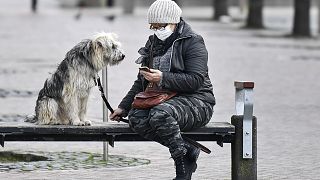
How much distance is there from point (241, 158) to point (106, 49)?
1385 millimetres

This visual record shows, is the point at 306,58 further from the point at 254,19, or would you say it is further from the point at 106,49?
the point at 106,49

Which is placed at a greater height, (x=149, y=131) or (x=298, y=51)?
(x=149, y=131)

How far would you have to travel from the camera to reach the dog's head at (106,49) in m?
8.94

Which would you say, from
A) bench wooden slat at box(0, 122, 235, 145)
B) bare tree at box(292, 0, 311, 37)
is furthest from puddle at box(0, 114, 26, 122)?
bare tree at box(292, 0, 311, 37)

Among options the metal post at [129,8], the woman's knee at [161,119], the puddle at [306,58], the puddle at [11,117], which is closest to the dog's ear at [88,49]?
the woman's knee at [161,119]

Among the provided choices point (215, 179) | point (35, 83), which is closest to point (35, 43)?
point (35, 83)

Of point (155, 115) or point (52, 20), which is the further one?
point (52, 20)

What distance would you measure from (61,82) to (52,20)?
1637 inches

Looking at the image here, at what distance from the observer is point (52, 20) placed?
5041 centimetres

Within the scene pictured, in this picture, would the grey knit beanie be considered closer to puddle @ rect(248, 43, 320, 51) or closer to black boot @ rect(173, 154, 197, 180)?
black boot @ rect(173, 154, 197, 180)

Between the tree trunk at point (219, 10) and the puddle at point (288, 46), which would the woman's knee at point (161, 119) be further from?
the tree trunk at point (219, 10)

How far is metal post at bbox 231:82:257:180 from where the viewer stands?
8.86m

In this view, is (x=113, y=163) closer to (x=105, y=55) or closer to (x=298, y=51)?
(x=105, y=55)

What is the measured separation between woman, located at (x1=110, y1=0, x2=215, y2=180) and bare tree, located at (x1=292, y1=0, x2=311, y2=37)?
30338mm
